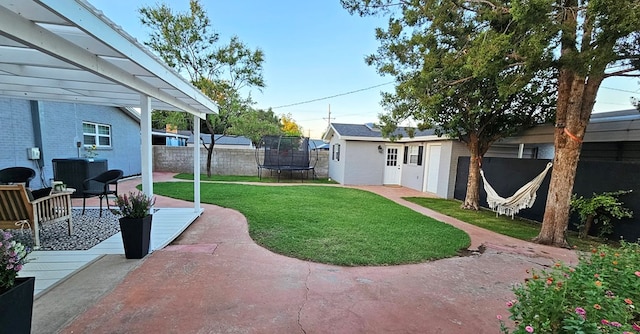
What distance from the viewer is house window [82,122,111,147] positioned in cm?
869

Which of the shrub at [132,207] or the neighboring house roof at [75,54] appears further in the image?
the shrub at [132,207]

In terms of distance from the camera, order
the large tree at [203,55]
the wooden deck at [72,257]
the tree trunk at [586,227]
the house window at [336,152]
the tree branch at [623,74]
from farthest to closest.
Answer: the house window at [336,152]
the large tree at [203,55]
the tree trunk at [586,227]
the tree branch at [623,74]
the wooden deck at [72,257]

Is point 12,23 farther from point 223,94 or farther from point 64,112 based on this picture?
point 223,94

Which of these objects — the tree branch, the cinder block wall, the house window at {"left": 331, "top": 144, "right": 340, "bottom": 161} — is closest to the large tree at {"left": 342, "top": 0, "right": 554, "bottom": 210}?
the tree branch

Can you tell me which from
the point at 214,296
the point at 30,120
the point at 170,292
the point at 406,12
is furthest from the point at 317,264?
the point at 30,120

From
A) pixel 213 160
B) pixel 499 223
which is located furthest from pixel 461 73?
pixel 213 160

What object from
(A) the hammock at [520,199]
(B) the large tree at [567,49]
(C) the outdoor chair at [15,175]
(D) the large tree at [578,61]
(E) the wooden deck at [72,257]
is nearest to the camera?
(E) the wooden deck at [72,257]

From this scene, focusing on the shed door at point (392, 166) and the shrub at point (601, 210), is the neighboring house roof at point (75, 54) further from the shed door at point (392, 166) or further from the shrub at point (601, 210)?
the shed door at point (392, 166)

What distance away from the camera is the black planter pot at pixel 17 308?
1.54 meters

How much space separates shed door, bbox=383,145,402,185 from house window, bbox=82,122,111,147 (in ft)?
36.7

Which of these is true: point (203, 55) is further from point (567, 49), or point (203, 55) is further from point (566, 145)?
point (566, 145)

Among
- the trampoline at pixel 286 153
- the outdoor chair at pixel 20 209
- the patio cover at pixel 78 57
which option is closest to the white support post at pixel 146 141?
the patio cover at pixel 78 57

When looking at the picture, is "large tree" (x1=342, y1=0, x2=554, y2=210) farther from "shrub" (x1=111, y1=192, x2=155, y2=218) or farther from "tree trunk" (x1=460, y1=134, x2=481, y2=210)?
"shrub" (x1=111, y1=192, x2=155, y2=218)

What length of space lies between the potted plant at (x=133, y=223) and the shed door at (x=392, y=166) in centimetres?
1075
